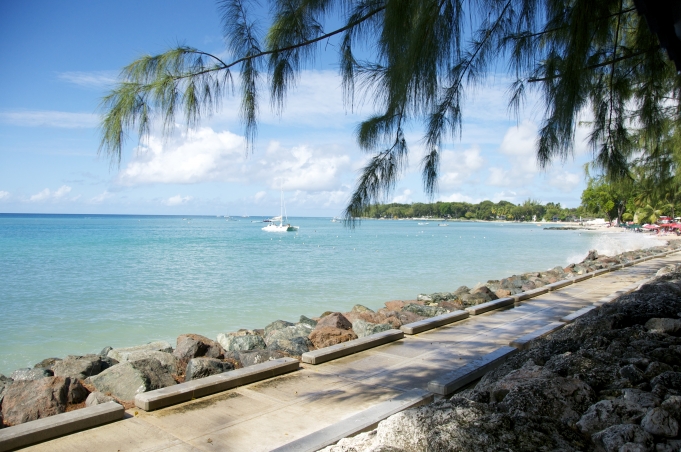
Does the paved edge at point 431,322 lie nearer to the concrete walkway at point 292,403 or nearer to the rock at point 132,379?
the concrete walkway at point 292,403

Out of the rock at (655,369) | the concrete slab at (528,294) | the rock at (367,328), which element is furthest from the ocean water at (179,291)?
the concrete slab at (528,294)

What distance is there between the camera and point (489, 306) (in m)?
8.59

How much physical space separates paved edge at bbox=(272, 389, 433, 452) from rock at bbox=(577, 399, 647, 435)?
4.67ft

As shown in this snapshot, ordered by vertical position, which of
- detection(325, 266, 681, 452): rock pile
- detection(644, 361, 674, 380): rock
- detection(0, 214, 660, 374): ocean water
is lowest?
detection(0, 214, 660, 374): ocean water

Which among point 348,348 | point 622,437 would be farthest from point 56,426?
point 622,437

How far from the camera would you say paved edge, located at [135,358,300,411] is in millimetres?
4064

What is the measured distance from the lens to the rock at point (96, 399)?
14.3 feet

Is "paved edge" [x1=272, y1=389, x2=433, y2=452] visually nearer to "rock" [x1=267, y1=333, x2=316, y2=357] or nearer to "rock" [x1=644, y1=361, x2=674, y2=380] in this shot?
"rock" [x1=644, y1=361, x2=674, y2=380]

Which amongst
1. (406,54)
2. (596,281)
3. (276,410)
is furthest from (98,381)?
(596,281)

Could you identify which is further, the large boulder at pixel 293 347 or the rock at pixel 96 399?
the large boulder at pixel 293 347

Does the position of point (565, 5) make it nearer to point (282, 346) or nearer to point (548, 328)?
point (548, 328)

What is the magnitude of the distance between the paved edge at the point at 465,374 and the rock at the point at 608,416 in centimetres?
155

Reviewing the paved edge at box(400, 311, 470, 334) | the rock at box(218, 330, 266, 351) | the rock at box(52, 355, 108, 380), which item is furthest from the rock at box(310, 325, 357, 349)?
the rock at box(52, 355, 108, 380)

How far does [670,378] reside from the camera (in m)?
2.98
